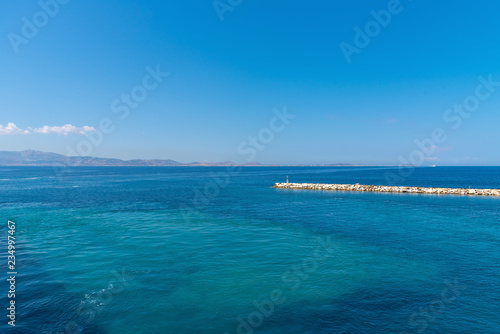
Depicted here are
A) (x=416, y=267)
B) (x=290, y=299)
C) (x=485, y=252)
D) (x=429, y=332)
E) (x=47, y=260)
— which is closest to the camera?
(x=429, y=332)

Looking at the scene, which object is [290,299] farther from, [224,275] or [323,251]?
[323,251]

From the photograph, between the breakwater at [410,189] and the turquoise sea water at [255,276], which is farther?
the breakwater at [410,189]

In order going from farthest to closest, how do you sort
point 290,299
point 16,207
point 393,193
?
point 393,193
point 16,207
point 290,299

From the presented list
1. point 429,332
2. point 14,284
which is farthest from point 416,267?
point 14,284

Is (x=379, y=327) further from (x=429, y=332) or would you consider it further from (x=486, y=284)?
(x=486, y=284)

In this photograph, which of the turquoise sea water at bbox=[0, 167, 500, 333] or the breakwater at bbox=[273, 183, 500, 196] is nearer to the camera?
the turquoise sea water at bbox=[0, 167, 500, 333]

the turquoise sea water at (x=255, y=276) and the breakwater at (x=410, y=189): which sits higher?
the breakwater at (x=410, y=189)

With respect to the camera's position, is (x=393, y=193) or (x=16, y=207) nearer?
(x=16, y=207)

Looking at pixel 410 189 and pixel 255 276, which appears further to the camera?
pixel 410 189

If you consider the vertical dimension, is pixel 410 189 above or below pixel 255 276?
above

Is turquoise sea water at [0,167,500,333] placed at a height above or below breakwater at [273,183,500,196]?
below
